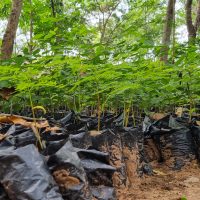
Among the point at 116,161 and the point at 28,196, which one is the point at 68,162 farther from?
the point at 116,161

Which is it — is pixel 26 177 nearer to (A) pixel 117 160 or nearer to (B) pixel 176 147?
(A) pixel 117 160

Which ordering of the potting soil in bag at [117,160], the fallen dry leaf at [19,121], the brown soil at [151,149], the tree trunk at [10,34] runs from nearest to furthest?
the potting soil in bag at [117,160] < the fallen dry leaf at [19,121] < the brown soil at [151,149] < the tree trunk at [10,34]

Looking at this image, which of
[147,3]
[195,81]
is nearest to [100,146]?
[195,81]

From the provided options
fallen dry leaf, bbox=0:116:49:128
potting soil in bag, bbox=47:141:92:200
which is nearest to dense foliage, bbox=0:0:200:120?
fallen dry leaf, bbox=0:116:49:128

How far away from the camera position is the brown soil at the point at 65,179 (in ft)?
3.67

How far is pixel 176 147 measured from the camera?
237 cm

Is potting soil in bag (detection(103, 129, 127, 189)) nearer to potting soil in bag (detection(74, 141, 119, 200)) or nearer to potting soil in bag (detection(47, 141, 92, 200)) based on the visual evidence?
potting soil in bag (detection(74, 141, 119, 200))

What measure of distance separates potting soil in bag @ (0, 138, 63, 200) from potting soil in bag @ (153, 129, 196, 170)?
5.73 feet

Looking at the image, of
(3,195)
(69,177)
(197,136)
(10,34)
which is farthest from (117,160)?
(10,34)

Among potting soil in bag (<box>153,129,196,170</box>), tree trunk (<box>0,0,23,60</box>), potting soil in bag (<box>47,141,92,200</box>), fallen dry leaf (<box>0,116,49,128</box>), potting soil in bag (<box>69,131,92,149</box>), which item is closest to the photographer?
potting soil in bag (<box>47,141,92,200</box>)

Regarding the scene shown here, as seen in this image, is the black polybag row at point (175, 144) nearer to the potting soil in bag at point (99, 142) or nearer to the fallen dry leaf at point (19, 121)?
the potting soil in bag at point (99, 142)

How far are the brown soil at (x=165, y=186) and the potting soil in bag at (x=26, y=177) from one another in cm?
70

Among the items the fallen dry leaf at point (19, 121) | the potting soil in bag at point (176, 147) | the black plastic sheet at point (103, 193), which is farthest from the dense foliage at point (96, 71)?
the black plastic sheet at point (103, 193)

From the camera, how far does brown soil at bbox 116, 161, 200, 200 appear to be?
153cm
